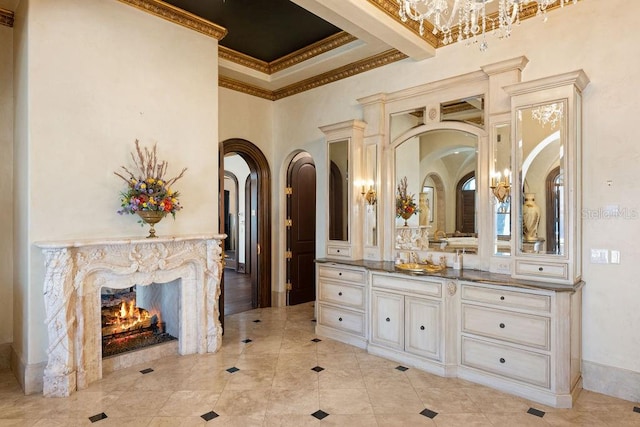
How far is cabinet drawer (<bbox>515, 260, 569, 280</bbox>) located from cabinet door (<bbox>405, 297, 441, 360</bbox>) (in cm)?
80

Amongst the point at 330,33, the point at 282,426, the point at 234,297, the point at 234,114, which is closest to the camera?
the point at 282,426

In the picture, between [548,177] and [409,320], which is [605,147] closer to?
[548,177]

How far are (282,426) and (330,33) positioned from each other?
4.15 meters

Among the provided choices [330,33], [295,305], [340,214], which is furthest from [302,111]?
[295,305]

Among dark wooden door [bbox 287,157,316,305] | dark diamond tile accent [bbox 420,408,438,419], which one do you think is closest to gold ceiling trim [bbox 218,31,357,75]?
dark wooden door [bbox 287,157,316,305]

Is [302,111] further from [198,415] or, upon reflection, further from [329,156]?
[198,415]

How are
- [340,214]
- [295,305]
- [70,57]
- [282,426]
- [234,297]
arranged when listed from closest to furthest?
[282,426] < [70,57] < [340,214] < [295,305] < [234,297]

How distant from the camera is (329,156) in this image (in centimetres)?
496

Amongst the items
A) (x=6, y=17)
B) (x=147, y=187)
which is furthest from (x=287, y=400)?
(x=6, y=17)

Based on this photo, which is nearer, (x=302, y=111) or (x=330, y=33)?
(x=330, y=33)

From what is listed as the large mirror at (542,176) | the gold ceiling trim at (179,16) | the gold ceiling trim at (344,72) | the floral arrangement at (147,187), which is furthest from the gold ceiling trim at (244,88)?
the large mirror at (542,176)

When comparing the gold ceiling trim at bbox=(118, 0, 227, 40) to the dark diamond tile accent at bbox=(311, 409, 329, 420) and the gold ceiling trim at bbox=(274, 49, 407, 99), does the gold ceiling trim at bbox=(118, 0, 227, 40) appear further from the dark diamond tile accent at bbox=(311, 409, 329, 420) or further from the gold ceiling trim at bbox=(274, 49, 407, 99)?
the dark diamond tile accent at bbox=(311, 409, 329, 420)

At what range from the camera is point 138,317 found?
4180mm

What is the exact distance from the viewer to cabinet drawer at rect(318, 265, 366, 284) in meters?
4.29
